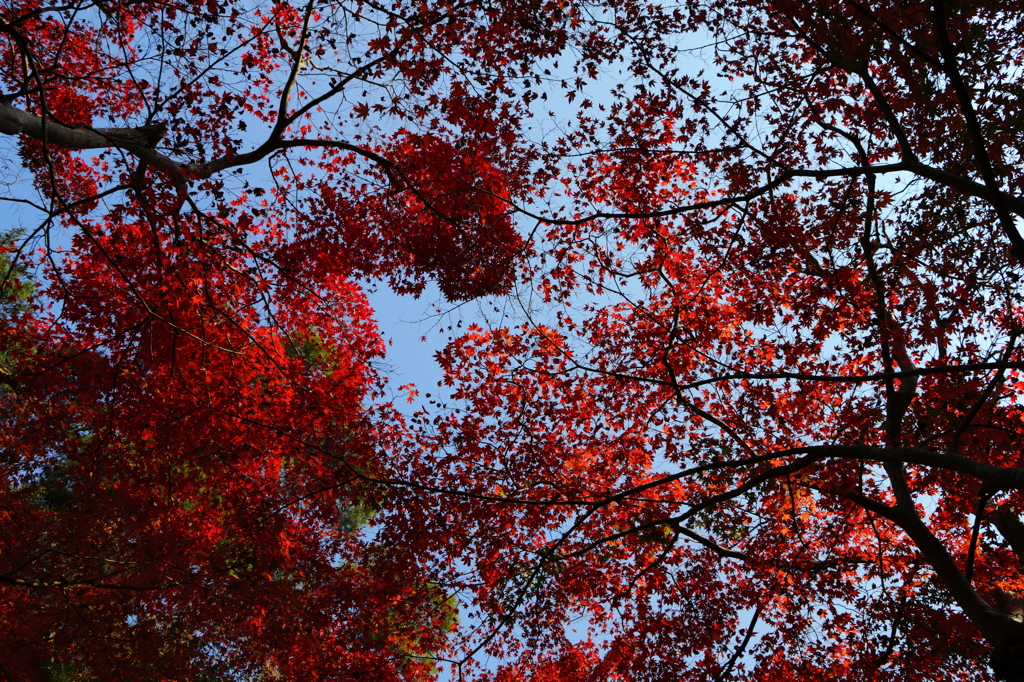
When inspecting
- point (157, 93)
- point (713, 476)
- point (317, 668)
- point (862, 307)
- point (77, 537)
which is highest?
point (862, 307)

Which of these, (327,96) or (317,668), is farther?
(317,668)

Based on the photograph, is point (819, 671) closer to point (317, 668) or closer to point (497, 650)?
point (497, 650)

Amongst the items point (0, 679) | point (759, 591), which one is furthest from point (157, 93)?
point (759, 591)

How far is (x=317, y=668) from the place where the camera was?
11148mm

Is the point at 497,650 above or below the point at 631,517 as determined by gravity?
below

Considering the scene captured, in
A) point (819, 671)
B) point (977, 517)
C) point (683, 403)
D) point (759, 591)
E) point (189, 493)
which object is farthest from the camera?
point (189, 493)

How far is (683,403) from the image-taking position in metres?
8.14

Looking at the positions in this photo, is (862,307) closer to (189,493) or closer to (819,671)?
(819,671)

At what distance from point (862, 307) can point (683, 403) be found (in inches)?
134

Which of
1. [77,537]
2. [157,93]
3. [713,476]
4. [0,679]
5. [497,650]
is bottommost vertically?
[0,679]

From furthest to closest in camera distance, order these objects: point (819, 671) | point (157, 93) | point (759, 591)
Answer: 1. point (759, 591)
2. point (819, 671)
3. point (157, 93)

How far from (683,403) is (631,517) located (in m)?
1.77

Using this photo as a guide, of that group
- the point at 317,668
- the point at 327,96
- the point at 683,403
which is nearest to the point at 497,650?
the point at 317,668

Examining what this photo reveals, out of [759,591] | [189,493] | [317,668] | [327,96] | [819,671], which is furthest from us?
[189,493]
